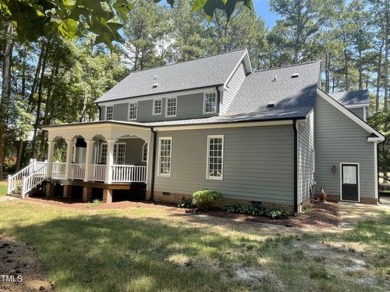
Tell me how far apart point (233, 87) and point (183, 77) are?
3308mm

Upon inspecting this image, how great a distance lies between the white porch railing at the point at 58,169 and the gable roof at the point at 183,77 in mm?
5553

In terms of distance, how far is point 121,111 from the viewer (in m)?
18.3

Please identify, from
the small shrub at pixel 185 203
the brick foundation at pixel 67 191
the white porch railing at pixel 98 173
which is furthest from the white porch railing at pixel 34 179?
the small shrub at pixel 185 203

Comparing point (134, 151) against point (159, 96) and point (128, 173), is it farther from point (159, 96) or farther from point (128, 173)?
point (159, 96)

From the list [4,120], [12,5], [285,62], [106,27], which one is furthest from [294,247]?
[285,62]

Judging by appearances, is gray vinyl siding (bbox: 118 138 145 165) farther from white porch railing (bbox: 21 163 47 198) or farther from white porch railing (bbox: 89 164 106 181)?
white porch railing (bbox: 21 163 47 198)

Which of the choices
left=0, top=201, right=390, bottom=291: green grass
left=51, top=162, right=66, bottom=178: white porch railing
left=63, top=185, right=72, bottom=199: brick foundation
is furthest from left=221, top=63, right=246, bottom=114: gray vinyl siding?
left=51, top=162, right=66, bottom=178: white porch railing

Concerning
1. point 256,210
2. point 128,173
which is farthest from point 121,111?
point 256,210

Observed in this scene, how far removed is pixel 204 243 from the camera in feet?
20.7

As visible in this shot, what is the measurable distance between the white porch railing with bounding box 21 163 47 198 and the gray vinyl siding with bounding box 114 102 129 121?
5.20m

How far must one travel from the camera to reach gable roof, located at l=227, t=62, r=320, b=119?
41.1ft

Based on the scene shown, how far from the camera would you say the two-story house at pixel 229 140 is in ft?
34.6

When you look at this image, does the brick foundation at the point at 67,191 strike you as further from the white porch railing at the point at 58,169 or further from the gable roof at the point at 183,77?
the gable roof at the point at 183,77

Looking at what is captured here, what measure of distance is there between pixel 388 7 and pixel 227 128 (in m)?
26.7
